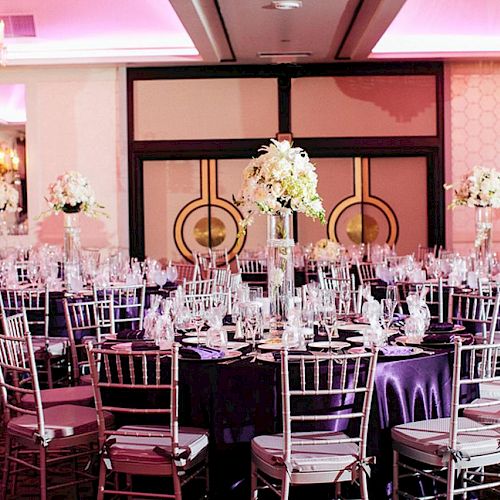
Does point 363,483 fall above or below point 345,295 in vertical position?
below

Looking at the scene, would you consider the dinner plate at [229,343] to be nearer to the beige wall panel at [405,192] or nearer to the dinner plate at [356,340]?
the dinner plate at [356,340]

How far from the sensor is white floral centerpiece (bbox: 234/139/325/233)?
4879 mm

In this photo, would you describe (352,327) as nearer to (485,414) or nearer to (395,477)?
(485,414)

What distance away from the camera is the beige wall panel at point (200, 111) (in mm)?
11703

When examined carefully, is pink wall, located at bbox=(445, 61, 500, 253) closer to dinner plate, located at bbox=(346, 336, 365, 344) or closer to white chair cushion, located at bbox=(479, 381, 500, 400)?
white chair cushion, located at bbox=(479, 381, 500, 400)

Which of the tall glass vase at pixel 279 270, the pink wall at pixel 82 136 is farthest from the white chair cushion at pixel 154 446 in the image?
the pink wall at pixel 82 136

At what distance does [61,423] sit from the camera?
14.1 feet

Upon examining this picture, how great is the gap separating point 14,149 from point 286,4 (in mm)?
4947

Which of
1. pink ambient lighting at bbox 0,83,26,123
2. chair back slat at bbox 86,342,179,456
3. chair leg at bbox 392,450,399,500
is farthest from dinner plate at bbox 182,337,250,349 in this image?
pink ambient lighting at bbox 0,83,26,123

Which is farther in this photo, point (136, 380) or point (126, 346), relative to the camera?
point (126, 346)

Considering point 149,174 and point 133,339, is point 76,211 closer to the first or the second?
point 149,174

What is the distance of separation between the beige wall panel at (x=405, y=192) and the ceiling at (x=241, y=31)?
55.6 inches

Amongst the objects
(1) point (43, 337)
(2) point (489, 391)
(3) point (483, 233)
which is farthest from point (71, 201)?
(2) point (489, 391)

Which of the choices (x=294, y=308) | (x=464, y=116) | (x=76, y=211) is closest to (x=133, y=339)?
(x=294, y=308)
